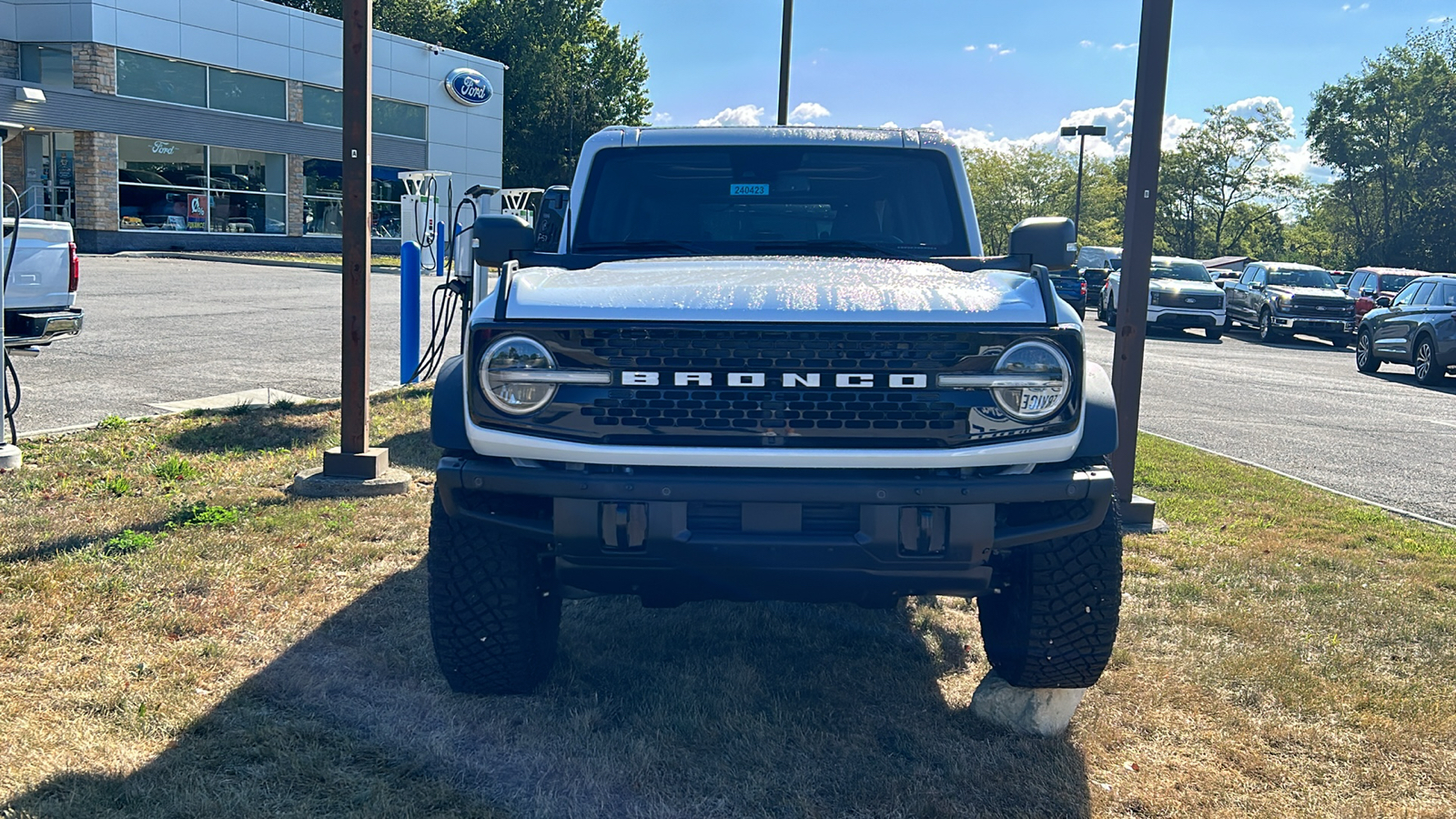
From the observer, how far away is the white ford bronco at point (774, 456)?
3201 millimetres

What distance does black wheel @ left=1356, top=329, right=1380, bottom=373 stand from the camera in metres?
19.1

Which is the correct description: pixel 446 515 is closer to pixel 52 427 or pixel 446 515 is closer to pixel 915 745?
pixel 915 745

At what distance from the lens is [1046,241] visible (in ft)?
15.1

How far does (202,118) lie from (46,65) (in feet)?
13.9

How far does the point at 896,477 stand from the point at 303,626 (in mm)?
2434

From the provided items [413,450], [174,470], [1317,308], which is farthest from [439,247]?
[1317,308]

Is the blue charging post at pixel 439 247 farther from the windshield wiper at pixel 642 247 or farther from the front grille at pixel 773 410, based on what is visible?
the front grille at pixel 773 410

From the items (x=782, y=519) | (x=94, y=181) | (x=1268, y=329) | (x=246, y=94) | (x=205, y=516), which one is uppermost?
(x=246, y=94)

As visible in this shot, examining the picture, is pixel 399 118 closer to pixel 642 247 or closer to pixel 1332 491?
pixel 1332 491

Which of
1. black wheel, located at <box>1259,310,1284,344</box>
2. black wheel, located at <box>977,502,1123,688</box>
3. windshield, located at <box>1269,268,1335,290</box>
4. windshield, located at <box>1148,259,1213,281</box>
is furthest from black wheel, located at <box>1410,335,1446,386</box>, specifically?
black wheel, located at <box>977,502,1123,688</box>

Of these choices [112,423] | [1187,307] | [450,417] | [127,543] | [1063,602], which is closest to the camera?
[450,417]

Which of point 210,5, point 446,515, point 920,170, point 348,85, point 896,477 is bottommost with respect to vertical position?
point 446,515

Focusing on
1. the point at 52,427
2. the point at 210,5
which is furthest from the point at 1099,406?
the point at 210,5

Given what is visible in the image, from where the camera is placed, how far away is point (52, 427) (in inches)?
308
